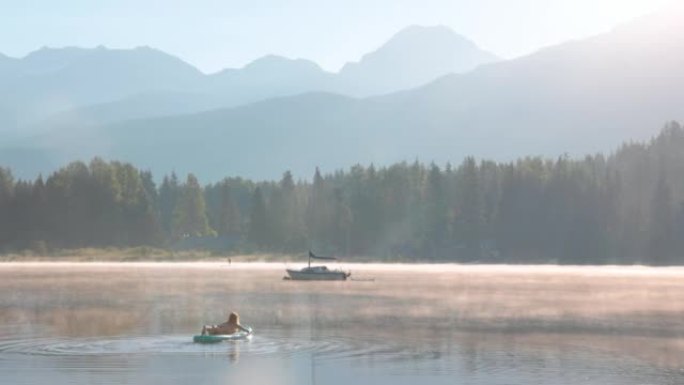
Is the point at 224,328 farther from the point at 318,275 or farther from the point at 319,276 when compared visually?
the point at 318,275

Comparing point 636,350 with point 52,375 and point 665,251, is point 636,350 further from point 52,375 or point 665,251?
point 665,251

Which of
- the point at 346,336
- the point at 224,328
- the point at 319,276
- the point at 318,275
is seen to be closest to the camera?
the point at 224,328

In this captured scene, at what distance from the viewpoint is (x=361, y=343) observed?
2260 inches

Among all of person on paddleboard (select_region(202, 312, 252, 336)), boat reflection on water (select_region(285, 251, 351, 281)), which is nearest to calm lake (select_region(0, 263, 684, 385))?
person on paddleboard (select_region(202, 312, 252, 336))

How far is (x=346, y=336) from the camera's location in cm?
6091

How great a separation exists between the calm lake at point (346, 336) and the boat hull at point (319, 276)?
32204mm

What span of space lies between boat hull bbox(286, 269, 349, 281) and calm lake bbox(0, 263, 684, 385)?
1268 inches

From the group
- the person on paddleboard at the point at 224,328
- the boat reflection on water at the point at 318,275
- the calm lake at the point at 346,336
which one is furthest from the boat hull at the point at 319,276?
the person on paddleboard at the point at 224,328

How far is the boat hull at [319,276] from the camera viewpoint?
14075 centimetres

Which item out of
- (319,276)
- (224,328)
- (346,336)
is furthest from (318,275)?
(224,328)

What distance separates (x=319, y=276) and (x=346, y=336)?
80693 mm

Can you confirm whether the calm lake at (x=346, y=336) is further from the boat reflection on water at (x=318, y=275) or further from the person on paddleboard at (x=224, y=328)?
the boat reflection on water at (x=318, y=275)

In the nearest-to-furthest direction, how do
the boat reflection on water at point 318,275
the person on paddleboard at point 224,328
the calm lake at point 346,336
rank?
the calm lake at point 346,336, the person on paddleboard at point 224,328, the boat reflection on water at point 318,275

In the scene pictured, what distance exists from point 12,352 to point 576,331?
3121 centimetres
